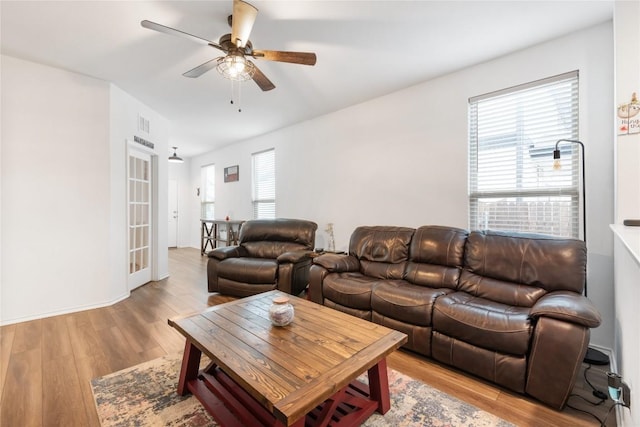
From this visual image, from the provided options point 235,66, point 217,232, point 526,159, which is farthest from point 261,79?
point 217,232

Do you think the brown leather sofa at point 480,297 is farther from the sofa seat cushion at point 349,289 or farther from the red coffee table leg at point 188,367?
the red coffee table leg at point 188,367

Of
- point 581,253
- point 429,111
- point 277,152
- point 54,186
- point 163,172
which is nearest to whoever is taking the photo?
point 581,253

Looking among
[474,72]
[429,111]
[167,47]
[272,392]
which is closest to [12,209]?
[167,47]

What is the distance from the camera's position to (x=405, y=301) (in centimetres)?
223

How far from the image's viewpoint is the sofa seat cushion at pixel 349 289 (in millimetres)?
2529

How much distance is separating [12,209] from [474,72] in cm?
503

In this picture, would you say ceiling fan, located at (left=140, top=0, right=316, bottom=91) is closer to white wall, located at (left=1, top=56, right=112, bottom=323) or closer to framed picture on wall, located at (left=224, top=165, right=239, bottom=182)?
white wall, located at (left=1, top=56, right=112, bottom=323)

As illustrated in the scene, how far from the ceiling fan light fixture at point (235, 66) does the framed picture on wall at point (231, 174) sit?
411 centimetres

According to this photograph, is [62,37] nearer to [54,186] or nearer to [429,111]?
[54,186]

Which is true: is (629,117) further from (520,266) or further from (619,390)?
(619,390)

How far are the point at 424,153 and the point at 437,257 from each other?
1.33 metres

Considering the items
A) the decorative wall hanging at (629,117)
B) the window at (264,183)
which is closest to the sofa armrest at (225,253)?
the window at (264,183)

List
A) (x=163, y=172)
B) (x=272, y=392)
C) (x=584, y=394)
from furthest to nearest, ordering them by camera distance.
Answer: (x=163, y=172)
(x=584, y=394)
(x=272, y=392)

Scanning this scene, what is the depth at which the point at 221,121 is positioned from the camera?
15.5 feet
